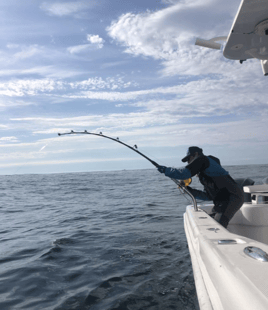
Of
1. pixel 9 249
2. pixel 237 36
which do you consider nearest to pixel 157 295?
pixel 237 36

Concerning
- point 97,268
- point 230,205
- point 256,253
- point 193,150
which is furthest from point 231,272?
point 97,268

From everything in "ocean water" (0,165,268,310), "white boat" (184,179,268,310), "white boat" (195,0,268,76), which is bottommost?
"ocean water" (0,165,268,310)

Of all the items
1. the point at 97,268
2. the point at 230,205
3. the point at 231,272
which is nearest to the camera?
the point at 231,272

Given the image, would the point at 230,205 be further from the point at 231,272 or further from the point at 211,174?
the point at 231,272

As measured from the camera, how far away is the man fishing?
11.4 feet

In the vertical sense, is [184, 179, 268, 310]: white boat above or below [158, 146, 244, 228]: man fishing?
below

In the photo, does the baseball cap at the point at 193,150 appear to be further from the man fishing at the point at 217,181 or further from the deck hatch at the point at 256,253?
the deck hatch at the point at 256,253

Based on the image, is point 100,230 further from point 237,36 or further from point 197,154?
point 237,36

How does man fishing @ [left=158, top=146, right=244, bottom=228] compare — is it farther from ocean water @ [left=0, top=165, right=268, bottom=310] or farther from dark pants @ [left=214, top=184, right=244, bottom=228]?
ocean water @ [left=0, top=165, right=268, bottom=310]

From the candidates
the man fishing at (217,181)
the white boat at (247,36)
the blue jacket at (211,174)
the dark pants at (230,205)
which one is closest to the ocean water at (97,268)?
the dark pants at (230,205)

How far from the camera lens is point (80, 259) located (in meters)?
4.57

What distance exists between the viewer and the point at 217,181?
356cm

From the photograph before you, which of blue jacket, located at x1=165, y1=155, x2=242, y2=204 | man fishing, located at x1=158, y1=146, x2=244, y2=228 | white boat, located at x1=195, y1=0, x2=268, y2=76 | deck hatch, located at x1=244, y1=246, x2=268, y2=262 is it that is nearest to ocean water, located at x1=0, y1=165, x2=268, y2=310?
man fishing, located at x1=158, y1=146, x2=244, y2=228

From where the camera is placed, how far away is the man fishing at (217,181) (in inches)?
136
